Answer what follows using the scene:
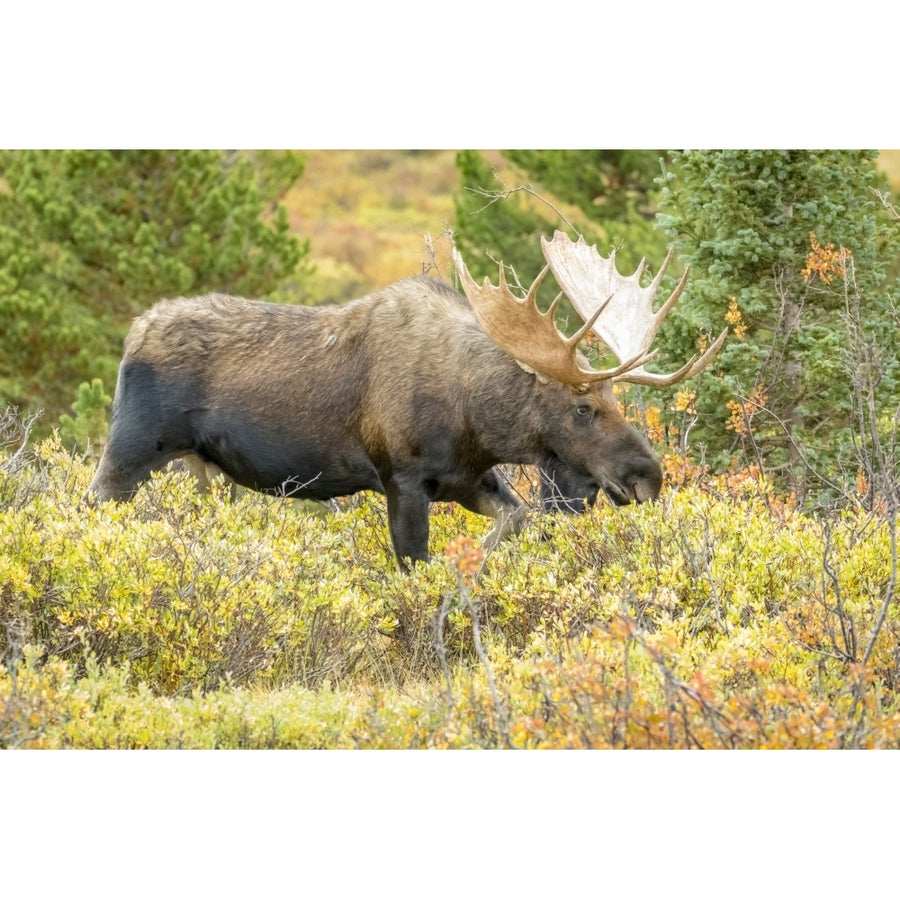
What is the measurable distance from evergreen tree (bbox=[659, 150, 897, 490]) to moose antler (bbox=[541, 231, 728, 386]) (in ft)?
3.61

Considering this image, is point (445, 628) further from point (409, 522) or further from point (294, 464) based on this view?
point (294, 464)

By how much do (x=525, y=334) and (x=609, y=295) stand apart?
0.86 meters

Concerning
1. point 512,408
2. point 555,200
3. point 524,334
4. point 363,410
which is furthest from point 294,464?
point 555,200

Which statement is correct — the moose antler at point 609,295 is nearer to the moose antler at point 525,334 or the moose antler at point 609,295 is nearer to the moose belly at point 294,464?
the moose antler at point 525,334

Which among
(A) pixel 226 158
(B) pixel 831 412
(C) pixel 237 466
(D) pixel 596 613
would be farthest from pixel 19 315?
(D) pixel 596 613

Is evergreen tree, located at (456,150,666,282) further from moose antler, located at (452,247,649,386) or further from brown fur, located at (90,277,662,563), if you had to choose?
moose antler, located at (452,247,649,386)

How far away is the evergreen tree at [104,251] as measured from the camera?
1681cm

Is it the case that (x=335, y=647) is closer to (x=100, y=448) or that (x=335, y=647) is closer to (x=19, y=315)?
(x=100, y=448)

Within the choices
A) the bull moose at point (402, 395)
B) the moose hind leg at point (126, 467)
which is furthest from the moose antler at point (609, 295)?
the moose hind leg at point (126, 467)

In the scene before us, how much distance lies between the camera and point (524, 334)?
313 inches

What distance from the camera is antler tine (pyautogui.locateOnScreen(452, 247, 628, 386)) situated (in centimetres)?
Answer: 788

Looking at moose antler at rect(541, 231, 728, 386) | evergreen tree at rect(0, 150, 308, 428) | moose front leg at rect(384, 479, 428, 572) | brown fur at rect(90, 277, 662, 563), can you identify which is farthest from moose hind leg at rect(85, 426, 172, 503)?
evergreen tree at rect(0, 150, 308, 428)

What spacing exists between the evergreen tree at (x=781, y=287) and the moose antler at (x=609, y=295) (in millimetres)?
1100
